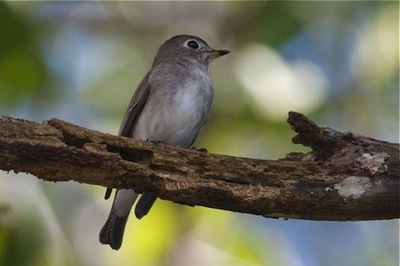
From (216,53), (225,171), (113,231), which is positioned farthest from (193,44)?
(225,171)

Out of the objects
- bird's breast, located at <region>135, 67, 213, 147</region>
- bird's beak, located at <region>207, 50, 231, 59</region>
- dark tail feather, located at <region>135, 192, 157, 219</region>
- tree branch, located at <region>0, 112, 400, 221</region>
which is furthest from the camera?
bird's breast, located at <region>135, 67, 213, 147</region>

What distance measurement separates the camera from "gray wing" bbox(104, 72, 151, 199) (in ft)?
14.6

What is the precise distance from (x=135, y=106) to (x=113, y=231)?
75 cm

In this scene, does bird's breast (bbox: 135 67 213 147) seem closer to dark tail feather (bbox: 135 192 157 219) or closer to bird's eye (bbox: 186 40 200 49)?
bird's eye (bbox: 186 40 200 49)

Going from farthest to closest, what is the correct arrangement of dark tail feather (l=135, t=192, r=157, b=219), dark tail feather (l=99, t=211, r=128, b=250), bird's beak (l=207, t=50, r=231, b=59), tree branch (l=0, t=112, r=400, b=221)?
bird's beak (l=207, t=50, r=231, b=59)
dark tail feather (l=99, t=211, r=128, b=250)
dark tail feather (l=135, t=192, r=157, b=219)
tree branch (l=0, t=112, r=400, b=221)

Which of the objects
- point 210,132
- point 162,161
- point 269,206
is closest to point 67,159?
point 162,161

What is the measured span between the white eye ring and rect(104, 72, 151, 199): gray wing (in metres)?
0.52

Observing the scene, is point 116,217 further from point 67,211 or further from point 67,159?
point 67,159

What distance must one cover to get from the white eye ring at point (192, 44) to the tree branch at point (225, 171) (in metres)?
2.06

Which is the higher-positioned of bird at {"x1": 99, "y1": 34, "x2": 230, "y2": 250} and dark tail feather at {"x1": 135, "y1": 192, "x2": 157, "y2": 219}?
bird at {"x1": 99, "y1": 34, "x2": 230, "y2": 250}

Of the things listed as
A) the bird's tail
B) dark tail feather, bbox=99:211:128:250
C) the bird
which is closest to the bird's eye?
the bird

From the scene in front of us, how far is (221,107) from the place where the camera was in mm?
4008

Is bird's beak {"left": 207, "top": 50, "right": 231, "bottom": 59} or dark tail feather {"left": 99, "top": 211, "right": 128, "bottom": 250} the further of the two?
bird's beak {"left": 207, "top": 50, "right": 231, "bottom": 59}

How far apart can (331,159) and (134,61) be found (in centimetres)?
171
